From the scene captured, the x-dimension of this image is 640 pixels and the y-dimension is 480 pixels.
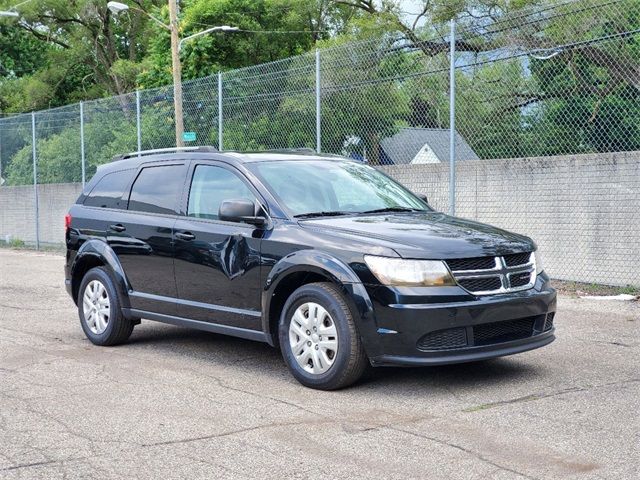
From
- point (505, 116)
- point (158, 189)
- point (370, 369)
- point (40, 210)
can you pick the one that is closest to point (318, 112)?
point (505, 116)

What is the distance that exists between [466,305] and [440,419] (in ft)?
2.58

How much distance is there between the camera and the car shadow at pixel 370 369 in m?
6.05

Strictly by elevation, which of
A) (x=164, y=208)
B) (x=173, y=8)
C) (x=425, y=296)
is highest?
(x=173, y=8)

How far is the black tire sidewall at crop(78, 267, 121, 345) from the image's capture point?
25.1 ft

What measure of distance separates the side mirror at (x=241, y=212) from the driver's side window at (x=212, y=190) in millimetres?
324

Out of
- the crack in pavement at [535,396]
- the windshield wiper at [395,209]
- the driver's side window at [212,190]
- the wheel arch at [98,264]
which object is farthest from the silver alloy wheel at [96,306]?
the crack in pavement at [535,396]

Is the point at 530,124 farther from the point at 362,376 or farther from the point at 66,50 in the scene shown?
the point at 66,50

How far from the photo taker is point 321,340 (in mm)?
5871

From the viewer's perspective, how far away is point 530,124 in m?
11.6

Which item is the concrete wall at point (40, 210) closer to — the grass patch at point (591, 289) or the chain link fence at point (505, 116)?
the chain link fence at point (505, 116)

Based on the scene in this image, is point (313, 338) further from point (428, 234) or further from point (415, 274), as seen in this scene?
point (428, 234)

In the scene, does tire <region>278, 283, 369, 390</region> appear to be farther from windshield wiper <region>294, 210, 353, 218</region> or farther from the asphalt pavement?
windshield wiper <region>294, 210, 353, 218</region>

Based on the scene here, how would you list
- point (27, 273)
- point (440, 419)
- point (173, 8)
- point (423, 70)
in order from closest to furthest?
point (440, 419) < point (423, 70) < point (27, 273) < point (173, 8)

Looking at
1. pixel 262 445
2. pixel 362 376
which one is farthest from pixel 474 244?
pixel 262 445
